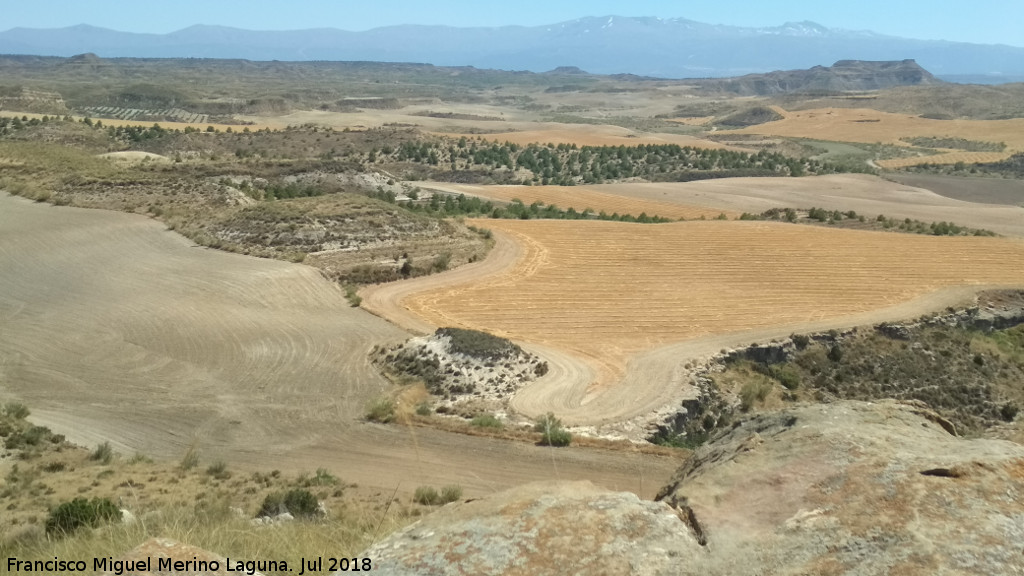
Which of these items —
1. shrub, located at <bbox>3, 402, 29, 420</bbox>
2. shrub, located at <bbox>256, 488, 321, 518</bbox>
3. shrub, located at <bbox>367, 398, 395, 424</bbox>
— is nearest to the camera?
shrub, located at <bbox>256, 488, 321, 518</bbox>

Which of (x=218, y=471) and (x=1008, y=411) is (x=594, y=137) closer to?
(x=1008, y=411)

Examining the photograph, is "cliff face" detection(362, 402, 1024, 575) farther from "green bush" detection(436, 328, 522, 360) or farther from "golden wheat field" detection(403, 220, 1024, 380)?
"golden wheat field" detection(403, 220, 1024, 380)

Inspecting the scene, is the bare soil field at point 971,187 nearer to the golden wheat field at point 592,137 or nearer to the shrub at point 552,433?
the golden wheat field at point 592,137

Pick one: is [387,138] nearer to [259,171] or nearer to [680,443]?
[259,171]

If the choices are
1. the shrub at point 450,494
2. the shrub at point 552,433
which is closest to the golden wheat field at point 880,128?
the shrub at point 552,433

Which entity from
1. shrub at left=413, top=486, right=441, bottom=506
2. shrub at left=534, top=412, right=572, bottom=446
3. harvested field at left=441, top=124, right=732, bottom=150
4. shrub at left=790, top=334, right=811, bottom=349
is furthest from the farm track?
shrub at left=413, top=486, right=441, bottom=506

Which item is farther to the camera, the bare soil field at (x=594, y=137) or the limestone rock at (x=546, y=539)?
the bare soil field at (x=594, y=137)
